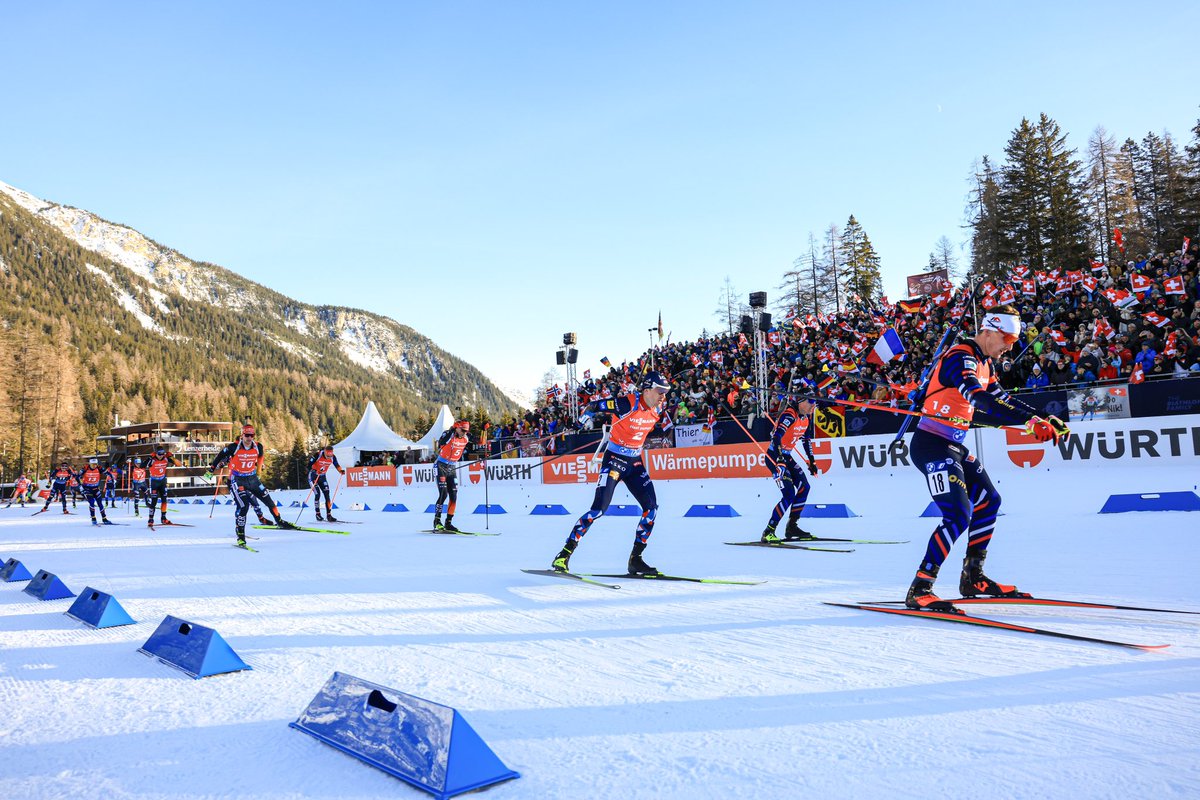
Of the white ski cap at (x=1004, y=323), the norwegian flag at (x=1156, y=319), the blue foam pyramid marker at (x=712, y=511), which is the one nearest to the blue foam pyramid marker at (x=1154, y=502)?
the blue foam pyramid marker at (x=712, y=511)

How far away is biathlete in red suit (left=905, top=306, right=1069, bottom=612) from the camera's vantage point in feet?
16.7

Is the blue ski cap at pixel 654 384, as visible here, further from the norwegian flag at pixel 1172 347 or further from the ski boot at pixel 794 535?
the norwegian flag at pixel 1172 347

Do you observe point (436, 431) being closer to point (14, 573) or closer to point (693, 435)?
point (693, 435)

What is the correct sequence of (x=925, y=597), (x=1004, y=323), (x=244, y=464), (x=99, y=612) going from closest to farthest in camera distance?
(x=925, y=597) → (x=1004, y=323) → (x=99, y=612) → (x=244, y=464)

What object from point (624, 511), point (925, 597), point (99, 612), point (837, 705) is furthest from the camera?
point (624, 511)

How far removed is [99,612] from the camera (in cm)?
556

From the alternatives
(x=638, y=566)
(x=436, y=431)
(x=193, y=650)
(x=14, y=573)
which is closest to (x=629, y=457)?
(x=638, y=566)

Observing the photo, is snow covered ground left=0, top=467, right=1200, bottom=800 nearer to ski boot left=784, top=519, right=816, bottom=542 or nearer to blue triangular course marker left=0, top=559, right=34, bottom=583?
blue triangular course marker left=0, top=559, right=34, bottom=583

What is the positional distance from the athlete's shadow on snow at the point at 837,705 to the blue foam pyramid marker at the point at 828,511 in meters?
9.96

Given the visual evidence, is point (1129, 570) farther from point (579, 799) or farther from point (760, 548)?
point (579, 799)

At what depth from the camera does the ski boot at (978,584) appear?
5.20 m

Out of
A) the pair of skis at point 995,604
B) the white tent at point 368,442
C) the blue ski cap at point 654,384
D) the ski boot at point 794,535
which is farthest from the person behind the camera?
the white tent at point 368,442

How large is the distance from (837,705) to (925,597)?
2249 millimetres

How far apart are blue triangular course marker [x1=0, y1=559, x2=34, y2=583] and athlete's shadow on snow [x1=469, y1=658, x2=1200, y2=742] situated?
7.94 metres
